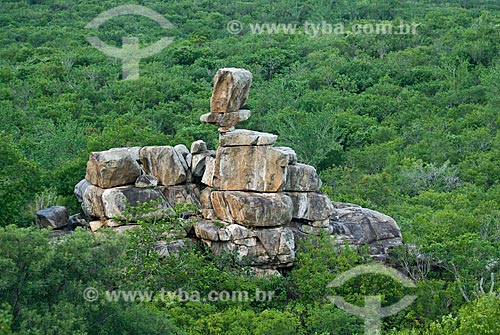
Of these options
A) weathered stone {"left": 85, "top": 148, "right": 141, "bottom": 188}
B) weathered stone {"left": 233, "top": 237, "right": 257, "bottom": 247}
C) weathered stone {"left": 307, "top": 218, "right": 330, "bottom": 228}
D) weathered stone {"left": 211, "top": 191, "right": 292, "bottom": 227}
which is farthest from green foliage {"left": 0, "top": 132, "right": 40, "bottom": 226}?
weathered stone {"left": 307, "top": 218, "right": 330, "bottom": 228}

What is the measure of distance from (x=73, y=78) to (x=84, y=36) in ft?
46.7

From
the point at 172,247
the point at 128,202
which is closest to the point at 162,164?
the point at 128,202

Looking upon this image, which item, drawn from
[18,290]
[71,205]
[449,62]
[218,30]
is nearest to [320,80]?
[449,62]

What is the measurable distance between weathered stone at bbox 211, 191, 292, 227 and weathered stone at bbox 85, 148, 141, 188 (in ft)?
9.17

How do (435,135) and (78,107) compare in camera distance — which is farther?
(78,107)

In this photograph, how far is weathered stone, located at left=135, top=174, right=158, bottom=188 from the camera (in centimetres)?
2730

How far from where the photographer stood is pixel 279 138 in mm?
44094

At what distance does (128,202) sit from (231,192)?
316 centimetres

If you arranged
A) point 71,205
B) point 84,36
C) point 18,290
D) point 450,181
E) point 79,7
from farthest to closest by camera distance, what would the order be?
1. point 79,7
2. point 84,36
3. point 450,181
4. point 71,205
5. point 18,290

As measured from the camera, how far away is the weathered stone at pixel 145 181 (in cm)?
2730

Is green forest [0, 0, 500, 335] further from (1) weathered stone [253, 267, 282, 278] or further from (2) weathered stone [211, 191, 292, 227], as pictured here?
(2) weathered stone [211, 191, 292, 227]

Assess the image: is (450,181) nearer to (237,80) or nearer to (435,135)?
(435,135)

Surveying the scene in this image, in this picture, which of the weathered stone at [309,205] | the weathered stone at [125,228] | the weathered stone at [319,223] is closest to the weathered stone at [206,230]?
the weathered stone at [125,228]

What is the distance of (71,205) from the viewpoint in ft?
99.8
